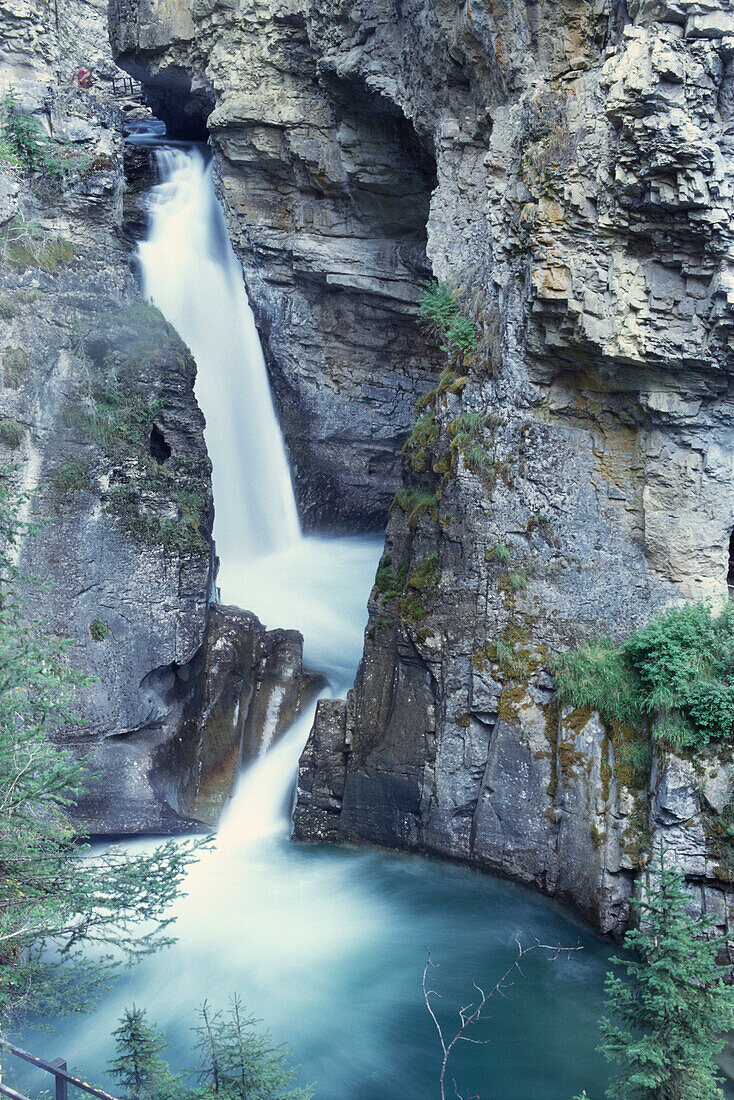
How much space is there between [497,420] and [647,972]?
22.7 ft

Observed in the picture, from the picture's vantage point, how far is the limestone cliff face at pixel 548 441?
377 inches

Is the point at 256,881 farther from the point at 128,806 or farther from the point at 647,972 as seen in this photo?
the point at 647,972

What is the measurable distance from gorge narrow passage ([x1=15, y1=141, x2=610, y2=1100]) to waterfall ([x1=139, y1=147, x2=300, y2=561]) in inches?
36.0

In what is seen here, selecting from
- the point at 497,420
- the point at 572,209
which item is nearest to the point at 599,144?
the point at 572,209

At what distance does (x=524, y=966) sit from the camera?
9.86m

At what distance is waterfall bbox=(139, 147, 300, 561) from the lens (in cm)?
1627

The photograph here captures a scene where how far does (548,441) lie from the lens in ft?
37.0

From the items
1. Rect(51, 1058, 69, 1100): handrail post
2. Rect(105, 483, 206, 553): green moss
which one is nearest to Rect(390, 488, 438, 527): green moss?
Rect(105, 483, 206, 553): green moss

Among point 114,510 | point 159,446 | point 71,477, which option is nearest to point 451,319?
point 159,446

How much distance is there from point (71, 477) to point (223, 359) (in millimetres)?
4837

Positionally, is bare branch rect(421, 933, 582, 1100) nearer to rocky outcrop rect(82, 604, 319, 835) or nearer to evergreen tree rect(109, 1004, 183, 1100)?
evergreen tree rect(109, 1004, 183, 1100)

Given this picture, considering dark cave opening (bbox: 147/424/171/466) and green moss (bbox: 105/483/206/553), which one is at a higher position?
dark cave opening (bbox: 147/424/171/466)

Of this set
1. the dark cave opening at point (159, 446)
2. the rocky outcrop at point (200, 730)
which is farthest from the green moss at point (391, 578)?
the dark cave opening at point (159, 446)

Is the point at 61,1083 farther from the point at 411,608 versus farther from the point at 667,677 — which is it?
the point at 411,608
